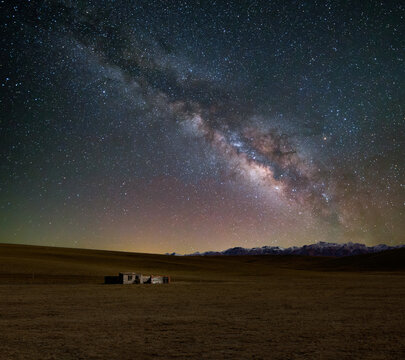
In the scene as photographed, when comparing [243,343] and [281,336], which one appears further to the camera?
[281,336]

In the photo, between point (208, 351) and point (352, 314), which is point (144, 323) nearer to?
point (208, 351)

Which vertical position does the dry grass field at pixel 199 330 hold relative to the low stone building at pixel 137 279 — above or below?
above

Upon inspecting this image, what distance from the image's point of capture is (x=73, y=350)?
1153 centimetres

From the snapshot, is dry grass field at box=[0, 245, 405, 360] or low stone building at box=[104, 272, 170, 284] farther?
low stone building at box=[104, 272, 170, 284]

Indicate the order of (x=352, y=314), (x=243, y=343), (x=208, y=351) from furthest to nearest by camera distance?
(x=352, y=314) → (x=243, y=343) → (x=208, y=351)

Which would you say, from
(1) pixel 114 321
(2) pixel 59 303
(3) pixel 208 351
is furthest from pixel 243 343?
(2) pixel 59 303

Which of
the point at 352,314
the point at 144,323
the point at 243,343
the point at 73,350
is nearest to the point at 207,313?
the point at 144,323

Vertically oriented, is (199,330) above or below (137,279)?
above

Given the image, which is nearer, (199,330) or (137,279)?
(199,330)

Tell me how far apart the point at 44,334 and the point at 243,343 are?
6353 millimetres

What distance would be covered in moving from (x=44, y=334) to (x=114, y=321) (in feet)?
12.2

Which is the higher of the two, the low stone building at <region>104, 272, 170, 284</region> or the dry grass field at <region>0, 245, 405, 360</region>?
the dry grass field at <region>0, 245, 405, 360</region>

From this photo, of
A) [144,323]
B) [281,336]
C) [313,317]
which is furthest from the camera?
[313,317]

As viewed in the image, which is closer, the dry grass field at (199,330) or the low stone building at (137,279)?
the dry grass field at (199,330)
